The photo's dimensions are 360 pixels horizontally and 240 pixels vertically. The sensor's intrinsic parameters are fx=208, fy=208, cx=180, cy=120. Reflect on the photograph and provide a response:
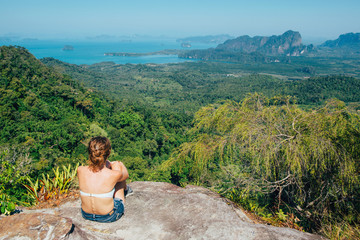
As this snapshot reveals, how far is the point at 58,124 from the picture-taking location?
20.4 m

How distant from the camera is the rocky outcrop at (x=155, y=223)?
1.99 meters

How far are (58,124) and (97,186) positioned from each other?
821 inches

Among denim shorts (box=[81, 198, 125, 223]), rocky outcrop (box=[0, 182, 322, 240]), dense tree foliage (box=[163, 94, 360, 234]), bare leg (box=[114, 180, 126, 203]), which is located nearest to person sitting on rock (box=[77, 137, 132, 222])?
denim shorts (box=[81, 198, 125, 223])

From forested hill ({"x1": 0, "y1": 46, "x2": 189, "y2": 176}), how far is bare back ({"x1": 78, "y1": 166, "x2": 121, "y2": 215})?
766cm

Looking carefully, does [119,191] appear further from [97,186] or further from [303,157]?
[303,157]

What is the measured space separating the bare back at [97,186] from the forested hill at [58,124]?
7.66 m

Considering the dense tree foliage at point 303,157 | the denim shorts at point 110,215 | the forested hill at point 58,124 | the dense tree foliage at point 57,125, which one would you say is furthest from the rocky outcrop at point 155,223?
the forested hill at point 58,124

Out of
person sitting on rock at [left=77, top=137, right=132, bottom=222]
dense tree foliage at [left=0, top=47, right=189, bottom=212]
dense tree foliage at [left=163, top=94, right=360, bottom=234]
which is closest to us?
person sitting on rock at [left=77, top=137, right=132, bottom=222]

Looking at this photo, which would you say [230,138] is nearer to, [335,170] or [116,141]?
[335,170]

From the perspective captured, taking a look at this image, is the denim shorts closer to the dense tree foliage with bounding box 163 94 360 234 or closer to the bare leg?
the bare leg

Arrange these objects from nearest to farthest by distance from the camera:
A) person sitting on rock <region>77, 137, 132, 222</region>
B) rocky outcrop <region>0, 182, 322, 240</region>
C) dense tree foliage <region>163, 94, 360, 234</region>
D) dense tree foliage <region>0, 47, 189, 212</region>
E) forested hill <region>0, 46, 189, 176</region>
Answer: rocky outcrop <region>0, 182, 322, 240</region>
person sitting on rock <region>77, 137, 132, 222</region>
dense tree foliage <region>163, 94, 360, 234</region>
dense tree foliage <region>0, 47, 189, 212</region>
forested hill <region>0, 46, 189, 176</region>

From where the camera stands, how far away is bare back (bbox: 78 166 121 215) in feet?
8.46

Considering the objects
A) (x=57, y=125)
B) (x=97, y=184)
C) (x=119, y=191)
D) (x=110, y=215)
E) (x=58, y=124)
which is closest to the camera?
(x=97, y=184)

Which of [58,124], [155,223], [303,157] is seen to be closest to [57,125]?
[58,124]
